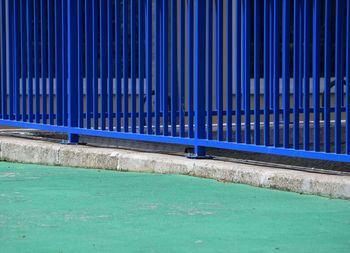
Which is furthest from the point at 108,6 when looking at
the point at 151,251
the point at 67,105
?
the point at 151,251

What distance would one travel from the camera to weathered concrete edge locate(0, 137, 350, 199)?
7539 millimetres

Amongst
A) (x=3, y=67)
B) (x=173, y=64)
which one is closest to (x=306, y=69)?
(x=173, y=64)

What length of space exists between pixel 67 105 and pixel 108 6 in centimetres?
112

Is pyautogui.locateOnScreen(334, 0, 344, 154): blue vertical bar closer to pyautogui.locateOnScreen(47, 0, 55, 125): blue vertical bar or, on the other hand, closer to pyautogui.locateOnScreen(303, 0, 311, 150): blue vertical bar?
pyautogui.locateOnScreen(303, 0, 311, 150): blue vertical bar

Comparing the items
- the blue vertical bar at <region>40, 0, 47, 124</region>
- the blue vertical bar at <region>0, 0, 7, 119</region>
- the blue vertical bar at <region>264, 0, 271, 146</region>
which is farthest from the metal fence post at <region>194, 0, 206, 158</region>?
the blue vertical bar at <region>0, 0, 7, 119</region>

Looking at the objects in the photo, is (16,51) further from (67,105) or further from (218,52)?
(218,52)

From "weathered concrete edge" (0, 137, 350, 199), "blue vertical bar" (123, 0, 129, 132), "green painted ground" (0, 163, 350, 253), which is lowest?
"green painted ground" (0, 163, 350, 253)

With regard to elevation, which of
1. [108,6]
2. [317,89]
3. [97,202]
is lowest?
[97,202]

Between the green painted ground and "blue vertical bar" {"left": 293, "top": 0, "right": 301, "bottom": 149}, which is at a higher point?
"blue vertical bar" {"left": 293, "top": 0, "right": 301, "bottom": 149}

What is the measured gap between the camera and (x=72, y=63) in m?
10.2

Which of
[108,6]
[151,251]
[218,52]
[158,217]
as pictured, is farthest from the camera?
[108,6]

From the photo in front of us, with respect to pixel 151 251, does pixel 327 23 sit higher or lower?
higher

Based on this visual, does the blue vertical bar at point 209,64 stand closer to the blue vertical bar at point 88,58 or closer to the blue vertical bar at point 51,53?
the blue vertical bar at point 88,58

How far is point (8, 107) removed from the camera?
36.6ft
